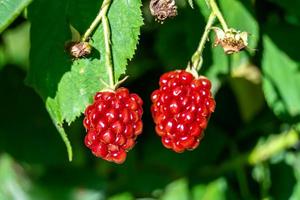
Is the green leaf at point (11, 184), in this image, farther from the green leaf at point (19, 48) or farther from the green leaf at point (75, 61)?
the green leaf at point (75, 61)

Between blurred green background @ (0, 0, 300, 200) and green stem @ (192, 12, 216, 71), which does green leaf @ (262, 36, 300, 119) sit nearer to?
blurred green background @ (0, 0, 300, 200)

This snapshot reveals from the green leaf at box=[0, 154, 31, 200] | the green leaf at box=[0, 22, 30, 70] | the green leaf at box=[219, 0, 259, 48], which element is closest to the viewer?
the green leaf at box=[219, 0, 259, 48]

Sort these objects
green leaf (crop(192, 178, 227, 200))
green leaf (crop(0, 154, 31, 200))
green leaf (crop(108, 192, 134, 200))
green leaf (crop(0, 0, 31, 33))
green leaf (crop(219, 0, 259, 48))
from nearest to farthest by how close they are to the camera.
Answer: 1. green leaf (crop(0, 0, 31, 33))
2. green leaf (crop(219, 0, 259, 48))
3. green leaf (crop(192, 178, 227, 200))
4. green leaf (crop(108, 192, 134, 200))
5. green leaf (crop(0, 154, 31, 200))

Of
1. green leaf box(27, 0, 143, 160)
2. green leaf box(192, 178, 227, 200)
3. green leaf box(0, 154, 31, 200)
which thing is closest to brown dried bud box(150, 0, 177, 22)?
green leaf box(27, 0, 143, 160)

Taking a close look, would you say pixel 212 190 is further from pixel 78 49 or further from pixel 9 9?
pixel 9 9

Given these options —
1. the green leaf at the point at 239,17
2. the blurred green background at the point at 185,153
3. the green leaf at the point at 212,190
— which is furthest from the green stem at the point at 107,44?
the green leaf at the point at 212,190

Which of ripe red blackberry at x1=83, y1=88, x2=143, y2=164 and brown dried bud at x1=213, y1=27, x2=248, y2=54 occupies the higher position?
brown dried bud at x1=213, y1=27, x2=248, y2=54

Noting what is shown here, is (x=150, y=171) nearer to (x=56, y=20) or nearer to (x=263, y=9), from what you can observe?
(x=263, y=9)

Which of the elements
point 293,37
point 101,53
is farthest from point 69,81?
point 293,37
